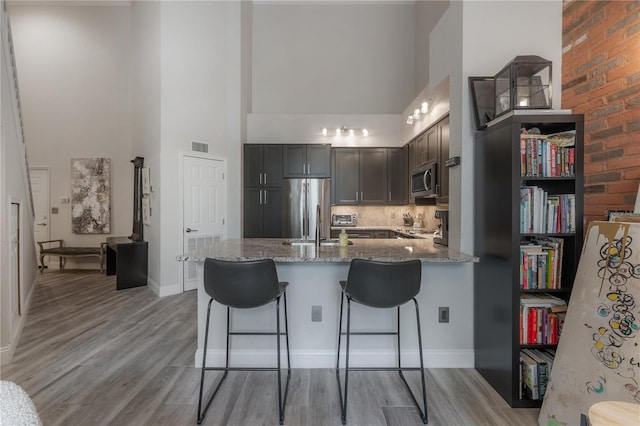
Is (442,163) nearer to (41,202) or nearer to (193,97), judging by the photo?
(193,97)

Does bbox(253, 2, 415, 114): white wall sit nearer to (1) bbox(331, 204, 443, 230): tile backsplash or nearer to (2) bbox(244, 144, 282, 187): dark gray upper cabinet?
(2) bbox(244, 144, 282, 187): dark gray upper cabinet

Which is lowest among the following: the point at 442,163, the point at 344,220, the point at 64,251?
the point at 64,251

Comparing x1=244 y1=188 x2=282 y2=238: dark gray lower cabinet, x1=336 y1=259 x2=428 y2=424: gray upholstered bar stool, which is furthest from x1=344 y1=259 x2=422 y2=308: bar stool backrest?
x1=244 y1=188 x2=282 y2=238: dark gray lower cabinet

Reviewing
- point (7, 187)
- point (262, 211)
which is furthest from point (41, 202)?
point (262, 211)

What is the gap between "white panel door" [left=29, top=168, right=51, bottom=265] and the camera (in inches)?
239

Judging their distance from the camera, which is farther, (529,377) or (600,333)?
(529,377)

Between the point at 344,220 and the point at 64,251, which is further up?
the point at 344,220

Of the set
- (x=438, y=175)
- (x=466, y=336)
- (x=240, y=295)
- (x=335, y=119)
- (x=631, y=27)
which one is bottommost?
(x=466, y=336)

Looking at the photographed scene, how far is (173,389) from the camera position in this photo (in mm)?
2164

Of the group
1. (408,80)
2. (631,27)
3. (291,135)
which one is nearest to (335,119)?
(291,135)

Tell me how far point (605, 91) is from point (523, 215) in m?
1.28

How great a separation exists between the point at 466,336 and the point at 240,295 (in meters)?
1.82

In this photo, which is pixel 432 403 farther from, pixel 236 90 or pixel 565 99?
pixel 236 90

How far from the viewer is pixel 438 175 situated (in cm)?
369
